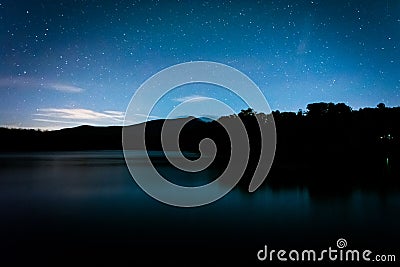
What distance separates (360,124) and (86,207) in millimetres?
57239

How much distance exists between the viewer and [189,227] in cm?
753

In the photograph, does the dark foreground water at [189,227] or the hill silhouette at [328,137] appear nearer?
the dark foreground water at [189,227]

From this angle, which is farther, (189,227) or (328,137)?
(328,137)

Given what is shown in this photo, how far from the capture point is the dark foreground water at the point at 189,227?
5.54 m

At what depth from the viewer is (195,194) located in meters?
13.1

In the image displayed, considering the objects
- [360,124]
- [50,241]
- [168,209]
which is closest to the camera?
[50,241]

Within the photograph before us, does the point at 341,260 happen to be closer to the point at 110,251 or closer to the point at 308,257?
the point at 308,257

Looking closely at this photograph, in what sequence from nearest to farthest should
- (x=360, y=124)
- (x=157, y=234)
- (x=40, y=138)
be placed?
(x=157, y=234) → (x=360, y=124) → (x=40, y=138)

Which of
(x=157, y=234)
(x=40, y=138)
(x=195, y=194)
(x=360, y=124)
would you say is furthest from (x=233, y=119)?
(x=40, y=138)

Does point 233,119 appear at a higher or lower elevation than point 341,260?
higher

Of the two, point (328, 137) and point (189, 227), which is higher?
point (328, 137)

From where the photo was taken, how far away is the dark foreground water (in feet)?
18.2

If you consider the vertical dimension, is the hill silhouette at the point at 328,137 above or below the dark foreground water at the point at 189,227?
above

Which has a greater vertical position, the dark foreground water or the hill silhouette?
the hill silhouette
